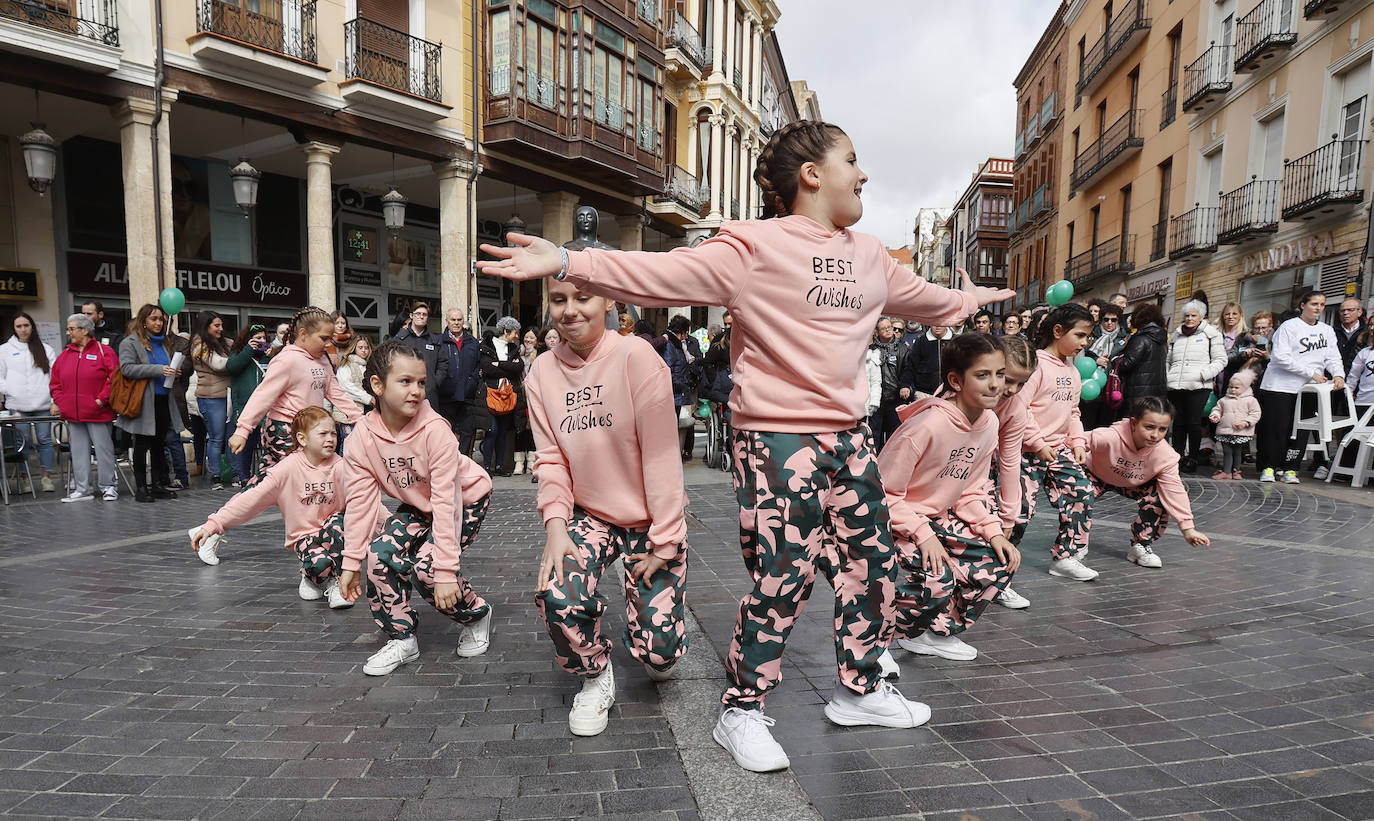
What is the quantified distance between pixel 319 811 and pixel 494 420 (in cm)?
781

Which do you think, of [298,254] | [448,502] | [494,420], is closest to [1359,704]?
[448,502]

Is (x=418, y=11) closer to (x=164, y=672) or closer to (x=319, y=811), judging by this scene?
(x=164, y=672)

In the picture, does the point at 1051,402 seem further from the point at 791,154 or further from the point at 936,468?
the point at 791,154

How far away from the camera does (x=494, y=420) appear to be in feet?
32.6

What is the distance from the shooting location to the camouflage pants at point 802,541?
2.54 meters

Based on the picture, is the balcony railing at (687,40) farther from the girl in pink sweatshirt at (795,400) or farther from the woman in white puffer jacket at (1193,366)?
Result: the girl in pink sweatshirt at (795,400)

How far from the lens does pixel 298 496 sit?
4645 mm

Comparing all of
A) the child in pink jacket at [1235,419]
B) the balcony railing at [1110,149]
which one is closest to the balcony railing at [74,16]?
the child in pink jacket at [1235,419]

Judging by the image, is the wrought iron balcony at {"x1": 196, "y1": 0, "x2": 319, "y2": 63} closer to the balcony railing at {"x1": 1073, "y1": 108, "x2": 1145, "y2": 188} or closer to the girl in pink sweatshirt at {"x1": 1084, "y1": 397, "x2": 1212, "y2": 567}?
the girl in pink sweatshirt at {"x1": 1084, "y1": 397, "x2": 1212, "y2": 567}

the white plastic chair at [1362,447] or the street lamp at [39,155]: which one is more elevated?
the street lamp at [39,155]

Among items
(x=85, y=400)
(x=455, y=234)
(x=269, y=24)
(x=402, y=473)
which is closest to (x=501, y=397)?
(x=85, y=400)

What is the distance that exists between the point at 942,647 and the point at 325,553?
333 cm

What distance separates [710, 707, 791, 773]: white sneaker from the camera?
2.54 metres

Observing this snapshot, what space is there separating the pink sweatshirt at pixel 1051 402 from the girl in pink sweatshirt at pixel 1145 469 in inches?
20.9
